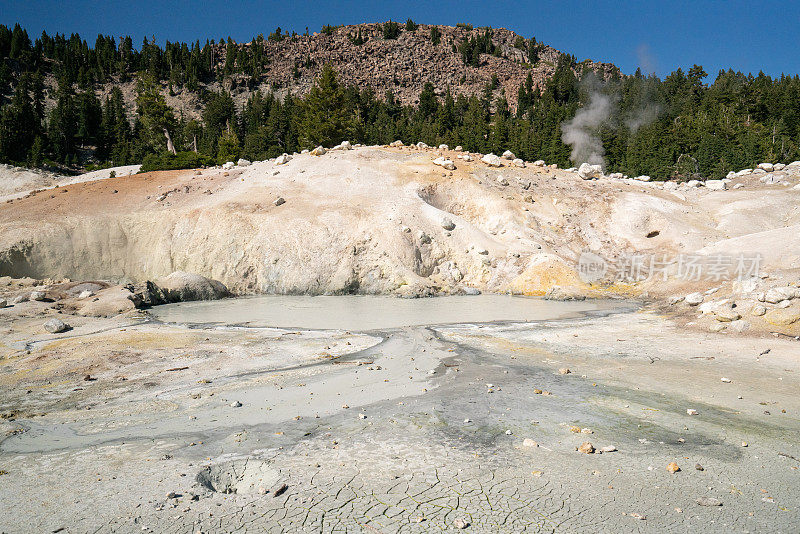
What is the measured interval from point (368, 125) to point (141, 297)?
228 ft

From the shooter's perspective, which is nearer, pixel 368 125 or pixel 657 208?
pixel 657 208

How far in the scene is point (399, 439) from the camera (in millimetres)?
5777

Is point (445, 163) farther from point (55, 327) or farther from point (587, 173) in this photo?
point (55, 327)

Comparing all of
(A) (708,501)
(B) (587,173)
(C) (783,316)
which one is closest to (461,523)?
(A) (708,501)

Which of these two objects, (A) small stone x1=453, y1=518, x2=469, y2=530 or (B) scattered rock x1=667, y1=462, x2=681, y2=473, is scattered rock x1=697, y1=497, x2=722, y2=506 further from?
(A) small stone x1=453, y1=518, x2=469, y2=530

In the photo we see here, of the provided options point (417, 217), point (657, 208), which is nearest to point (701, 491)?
point (417, 217)

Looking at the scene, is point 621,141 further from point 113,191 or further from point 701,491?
point 701,491

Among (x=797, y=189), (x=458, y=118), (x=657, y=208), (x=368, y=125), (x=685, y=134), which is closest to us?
(x=657, y=208)

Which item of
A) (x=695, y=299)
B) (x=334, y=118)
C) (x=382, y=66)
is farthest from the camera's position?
(x=382, y=66)

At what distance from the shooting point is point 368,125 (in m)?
82.7

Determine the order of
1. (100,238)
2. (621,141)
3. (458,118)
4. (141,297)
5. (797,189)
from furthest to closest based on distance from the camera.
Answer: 1. (458,118)
2. (621,141)
3. (797,189)
4. (100,238)
5. (141,297)

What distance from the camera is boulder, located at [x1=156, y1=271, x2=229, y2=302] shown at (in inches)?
782

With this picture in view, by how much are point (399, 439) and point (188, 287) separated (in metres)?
17.0

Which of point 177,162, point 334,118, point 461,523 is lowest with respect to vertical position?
point 461,523
